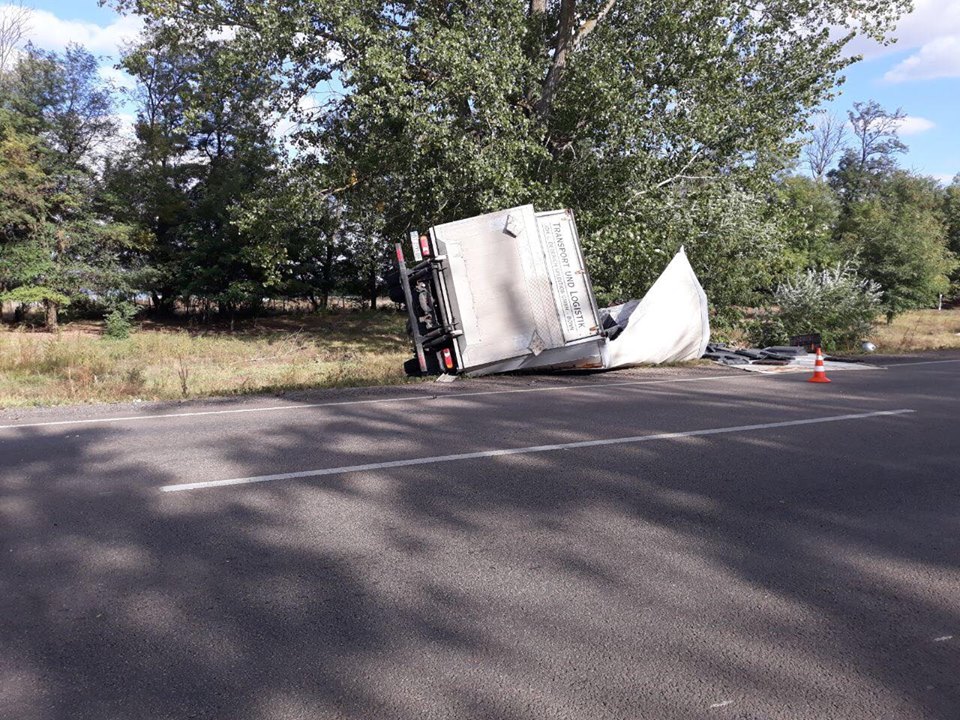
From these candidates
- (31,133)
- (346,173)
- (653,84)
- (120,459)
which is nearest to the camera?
(120,459)

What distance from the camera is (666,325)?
1468 centimetres

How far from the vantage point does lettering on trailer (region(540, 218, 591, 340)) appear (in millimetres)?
12473

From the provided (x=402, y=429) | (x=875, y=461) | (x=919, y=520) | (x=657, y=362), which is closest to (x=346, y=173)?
(x=657, y=362)

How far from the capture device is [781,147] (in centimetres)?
1889

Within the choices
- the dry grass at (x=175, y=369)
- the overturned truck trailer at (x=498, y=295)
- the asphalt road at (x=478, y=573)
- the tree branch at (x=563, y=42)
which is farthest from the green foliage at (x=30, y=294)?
the asphalt road at (x=478, y=573)

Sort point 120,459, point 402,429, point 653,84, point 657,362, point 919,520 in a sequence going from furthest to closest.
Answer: point 653,84, point 657,362, point 402,429, point 120,459, point 919,520

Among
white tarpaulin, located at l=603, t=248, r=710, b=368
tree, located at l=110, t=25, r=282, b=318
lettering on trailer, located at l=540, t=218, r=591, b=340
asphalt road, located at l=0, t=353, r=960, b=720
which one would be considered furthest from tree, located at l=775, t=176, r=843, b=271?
tree, located at l=110, t=25, r=282, b=318

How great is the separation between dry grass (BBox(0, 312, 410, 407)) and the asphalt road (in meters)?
3.12

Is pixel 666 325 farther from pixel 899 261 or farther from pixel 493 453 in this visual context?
pixel 899 261

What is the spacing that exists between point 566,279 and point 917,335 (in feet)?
63.3

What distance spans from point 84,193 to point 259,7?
50.7ft

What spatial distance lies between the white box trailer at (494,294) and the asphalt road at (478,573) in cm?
439

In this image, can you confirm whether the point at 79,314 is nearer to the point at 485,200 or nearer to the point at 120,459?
the point at 485,200

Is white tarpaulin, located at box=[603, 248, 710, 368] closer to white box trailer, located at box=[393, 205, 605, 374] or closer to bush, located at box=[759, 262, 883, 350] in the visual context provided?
white box trailer, located at box=[393, 205, 605, 374]
